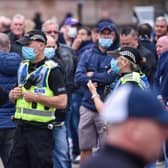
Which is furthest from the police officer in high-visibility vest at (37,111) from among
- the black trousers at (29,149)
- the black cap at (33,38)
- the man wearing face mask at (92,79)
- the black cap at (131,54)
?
the man wearing face mask at (92,79)

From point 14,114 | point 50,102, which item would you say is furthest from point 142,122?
point 14,114

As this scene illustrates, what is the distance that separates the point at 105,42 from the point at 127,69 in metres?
1.46

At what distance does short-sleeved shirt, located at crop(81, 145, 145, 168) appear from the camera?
3.32 metres

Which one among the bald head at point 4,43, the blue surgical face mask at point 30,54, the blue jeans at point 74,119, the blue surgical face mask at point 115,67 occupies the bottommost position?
the blue jeans at point 74,119

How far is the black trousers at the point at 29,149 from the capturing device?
7121 mm

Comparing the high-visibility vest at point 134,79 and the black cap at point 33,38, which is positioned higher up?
the black cap at point 33,38

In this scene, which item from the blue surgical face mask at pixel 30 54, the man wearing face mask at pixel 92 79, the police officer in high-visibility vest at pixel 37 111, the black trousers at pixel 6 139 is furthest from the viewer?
the man wearing face mask at pixel 92 79

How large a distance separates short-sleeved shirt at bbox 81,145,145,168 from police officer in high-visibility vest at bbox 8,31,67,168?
146 inches

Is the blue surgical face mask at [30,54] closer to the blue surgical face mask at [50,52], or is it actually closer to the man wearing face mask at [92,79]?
the man wearing face mask at [92,79]

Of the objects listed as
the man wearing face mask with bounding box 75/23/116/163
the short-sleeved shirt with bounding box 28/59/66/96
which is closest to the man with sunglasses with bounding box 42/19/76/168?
the man wearing face mask with bounding box 75/23/116/163

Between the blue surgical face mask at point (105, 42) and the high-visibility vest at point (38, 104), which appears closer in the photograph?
the high-visibility vest at point (38, 104)

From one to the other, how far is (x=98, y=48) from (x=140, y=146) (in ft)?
18.3

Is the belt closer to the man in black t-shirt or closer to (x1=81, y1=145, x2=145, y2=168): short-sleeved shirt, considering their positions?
the man in black t-shirt

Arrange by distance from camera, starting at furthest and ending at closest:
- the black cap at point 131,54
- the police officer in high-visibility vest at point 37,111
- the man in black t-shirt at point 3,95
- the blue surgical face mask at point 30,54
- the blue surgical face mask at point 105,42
A: the blue surgical face mask at point 105,42, the man in black t-shirt at point 3,95, the black cap at point 131,54, the blue surgical face mask at point 30,54, the police officer in high-visibility vest at point 37,111
